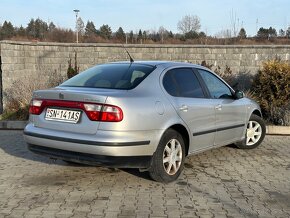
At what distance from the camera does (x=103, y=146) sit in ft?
15.2

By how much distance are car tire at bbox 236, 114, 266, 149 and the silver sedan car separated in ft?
3.95

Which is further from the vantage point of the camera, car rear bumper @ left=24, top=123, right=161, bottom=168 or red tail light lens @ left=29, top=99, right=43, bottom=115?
red tail light lens @ left=29, top=99, right=43, bottom=115

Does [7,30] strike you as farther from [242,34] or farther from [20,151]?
[20,151]

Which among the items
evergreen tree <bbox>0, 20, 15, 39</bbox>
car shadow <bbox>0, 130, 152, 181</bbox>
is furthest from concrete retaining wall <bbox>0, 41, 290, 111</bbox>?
evergreen tree <bbox>0, 20, 15, 39</bbox>

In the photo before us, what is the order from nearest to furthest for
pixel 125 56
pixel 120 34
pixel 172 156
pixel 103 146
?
pixel 103 146 → pixel 172 156 → pixel 125 56 → pixel 120 34

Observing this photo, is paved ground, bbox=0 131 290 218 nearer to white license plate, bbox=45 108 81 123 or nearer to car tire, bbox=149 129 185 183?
car tire, bbox=149 129 185 183

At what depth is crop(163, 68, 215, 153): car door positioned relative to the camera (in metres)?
5.46

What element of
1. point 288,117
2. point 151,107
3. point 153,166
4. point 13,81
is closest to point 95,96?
point 151,107

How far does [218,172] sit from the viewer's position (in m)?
5.94

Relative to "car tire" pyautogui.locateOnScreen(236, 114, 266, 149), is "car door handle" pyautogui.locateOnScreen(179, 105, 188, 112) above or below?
above

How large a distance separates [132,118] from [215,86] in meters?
2.16

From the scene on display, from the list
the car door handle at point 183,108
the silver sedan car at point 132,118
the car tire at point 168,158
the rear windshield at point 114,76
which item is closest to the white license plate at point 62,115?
the silver sedan car at point 132,118

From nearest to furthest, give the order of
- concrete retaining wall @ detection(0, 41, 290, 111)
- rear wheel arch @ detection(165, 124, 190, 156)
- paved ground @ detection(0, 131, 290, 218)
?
paved ground @ detection(0, 131, 290, 218) < rear wheel arch @ detection(165, 124, 190, 156) < concrete retaining wall @ detection(0, 41, 290, 111)

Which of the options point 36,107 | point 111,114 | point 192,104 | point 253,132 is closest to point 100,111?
point 111,114
